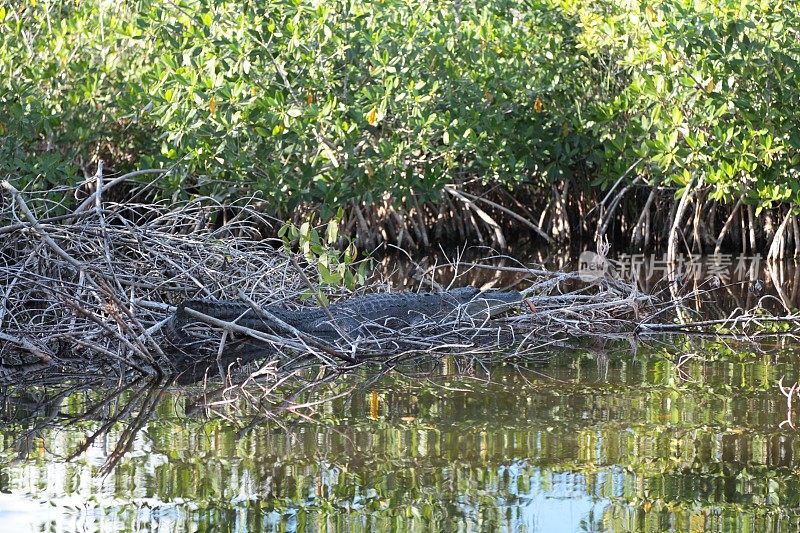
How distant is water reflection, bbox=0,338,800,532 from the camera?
9.47ft

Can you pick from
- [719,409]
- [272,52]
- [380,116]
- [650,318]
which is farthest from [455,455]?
[272,52]

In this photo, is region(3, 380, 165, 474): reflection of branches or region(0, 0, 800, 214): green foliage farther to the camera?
region(0, 0, 800, 214): green foliage

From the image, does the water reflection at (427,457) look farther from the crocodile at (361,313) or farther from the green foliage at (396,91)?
the green foliage at (396,91)

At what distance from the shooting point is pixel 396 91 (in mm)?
9867

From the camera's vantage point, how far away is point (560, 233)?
1337 cm

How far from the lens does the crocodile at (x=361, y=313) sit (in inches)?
202

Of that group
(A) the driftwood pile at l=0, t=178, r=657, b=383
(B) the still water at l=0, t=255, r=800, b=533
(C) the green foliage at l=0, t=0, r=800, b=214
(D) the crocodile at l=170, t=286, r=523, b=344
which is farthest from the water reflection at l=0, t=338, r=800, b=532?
(C) the green foliage at l=0, t=0, r=800, b=214

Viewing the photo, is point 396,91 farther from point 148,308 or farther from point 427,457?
point 427,457

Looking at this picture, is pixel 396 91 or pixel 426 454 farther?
pixel 396 91

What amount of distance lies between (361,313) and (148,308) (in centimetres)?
100

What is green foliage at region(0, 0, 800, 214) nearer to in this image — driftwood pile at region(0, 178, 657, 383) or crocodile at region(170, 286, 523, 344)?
driftwood pile at region(0, 178, 657, 383)

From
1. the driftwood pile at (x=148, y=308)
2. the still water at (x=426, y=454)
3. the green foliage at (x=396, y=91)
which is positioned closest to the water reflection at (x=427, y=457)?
the still water at (x=426, y=454)

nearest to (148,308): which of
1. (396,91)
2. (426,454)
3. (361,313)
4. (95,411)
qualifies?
(361,313)

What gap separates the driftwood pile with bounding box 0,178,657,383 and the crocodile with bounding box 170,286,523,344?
0.08m
